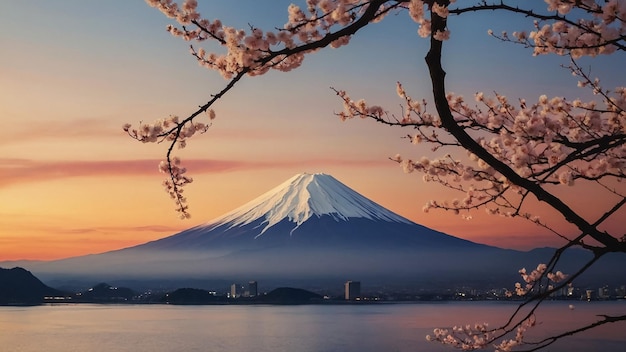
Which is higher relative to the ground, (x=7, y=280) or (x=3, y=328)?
(x=7, y=280)

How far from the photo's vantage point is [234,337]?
62.4 m

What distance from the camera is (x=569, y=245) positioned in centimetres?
249

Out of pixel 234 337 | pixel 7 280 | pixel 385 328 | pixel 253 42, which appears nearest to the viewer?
pixel 253 42

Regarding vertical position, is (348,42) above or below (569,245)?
above

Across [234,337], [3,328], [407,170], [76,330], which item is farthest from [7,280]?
[407,170]

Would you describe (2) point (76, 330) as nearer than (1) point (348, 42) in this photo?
No

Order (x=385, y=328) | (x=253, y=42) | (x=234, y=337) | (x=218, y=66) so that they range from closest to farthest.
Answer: (x=253, y=42)
(x=218, y=66)
(x=234, y=337)
(x=385, y=328)

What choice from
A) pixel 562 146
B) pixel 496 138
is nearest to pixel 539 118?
pixel 562 146

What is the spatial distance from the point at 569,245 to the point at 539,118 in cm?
98

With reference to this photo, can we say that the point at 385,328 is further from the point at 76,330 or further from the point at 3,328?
the point at 3,328

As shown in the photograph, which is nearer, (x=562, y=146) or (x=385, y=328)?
(x=562, y=146)

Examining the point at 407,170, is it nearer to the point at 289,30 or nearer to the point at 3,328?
the point at 289,30

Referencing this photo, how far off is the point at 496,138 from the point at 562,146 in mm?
684

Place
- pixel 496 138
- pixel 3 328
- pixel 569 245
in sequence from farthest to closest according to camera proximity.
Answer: pixel 3 328 < pixel 496 138 < pixel 569 245
